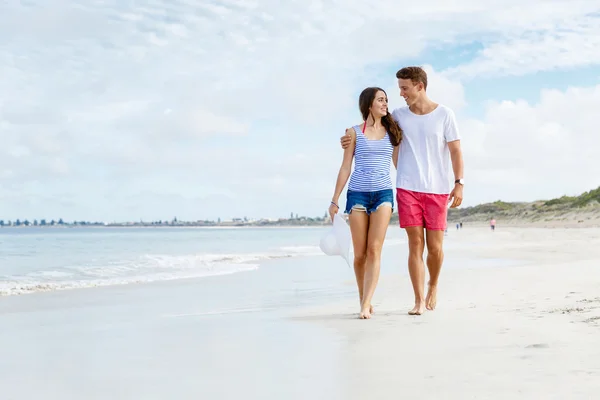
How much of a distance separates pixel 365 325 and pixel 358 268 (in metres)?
0.71

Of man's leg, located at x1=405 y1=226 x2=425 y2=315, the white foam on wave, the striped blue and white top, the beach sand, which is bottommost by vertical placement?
the white foam on wave

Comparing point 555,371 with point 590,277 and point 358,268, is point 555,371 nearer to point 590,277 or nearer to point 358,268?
point 358,268

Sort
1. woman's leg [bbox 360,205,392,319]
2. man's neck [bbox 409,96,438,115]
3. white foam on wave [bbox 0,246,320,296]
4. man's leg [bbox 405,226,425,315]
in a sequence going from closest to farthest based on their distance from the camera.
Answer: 1. woman's leg [bbox 360,205,392,319]
2. man's leg [bbox 405,226,425,315]
3. man's neck [bbox 409,96,438,115]
4. white foam on wave [bbox 0,246,320,296]

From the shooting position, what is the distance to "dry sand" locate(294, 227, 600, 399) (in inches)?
107

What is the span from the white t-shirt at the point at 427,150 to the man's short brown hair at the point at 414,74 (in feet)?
0.88

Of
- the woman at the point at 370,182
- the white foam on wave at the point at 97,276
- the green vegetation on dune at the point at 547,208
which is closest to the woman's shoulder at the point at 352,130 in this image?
the woman at the point at 370,182

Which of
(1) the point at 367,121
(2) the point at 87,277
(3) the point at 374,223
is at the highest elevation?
(1) the point at 367,121

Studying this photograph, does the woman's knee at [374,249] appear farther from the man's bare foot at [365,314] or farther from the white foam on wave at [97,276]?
the white foam on wave at [97,276]

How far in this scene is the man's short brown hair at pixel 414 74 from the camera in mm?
5082

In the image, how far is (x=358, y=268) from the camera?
5168 mm

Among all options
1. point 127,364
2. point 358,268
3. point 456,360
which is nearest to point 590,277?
point 358,268

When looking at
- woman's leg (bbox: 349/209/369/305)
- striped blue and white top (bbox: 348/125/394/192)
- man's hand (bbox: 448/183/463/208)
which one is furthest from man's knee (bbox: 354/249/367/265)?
man's hand (bbox: 448/183/463/208)

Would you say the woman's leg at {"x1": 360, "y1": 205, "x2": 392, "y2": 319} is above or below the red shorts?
below

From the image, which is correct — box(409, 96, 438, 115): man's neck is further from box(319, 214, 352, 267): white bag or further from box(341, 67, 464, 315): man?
box(319, 214, 352, 267): white bag
